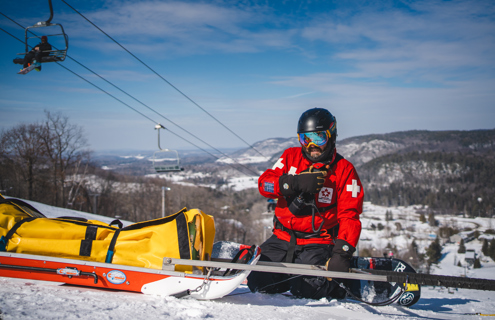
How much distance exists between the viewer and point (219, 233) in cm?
5653

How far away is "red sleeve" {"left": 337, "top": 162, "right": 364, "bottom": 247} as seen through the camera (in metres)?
3.36

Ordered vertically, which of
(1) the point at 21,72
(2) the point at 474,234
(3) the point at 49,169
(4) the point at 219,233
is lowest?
(2) the point at 474,234

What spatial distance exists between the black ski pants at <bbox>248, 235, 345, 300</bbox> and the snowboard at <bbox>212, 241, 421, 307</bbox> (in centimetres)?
22

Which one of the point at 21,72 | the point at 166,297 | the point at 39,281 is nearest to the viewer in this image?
the point at 166,297

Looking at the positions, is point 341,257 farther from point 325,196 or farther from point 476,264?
point 476,264

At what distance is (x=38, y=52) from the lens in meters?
7.25

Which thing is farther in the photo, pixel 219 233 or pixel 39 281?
pixel 219 233

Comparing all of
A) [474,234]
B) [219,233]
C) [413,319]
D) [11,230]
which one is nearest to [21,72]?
[11,230]

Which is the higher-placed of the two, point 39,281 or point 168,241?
point 168,241

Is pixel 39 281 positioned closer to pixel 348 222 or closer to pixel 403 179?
pixel 348 222

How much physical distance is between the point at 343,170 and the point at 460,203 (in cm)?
15431

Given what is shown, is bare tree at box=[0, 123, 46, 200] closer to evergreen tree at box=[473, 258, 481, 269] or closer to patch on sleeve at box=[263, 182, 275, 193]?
patch on sleeve at box=[263, 182, 275, 193]

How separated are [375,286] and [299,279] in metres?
0.94

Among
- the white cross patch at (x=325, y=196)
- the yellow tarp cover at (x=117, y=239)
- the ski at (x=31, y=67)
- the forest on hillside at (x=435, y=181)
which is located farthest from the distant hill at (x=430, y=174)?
the yellow tarp cover at (x=117, y=239)
